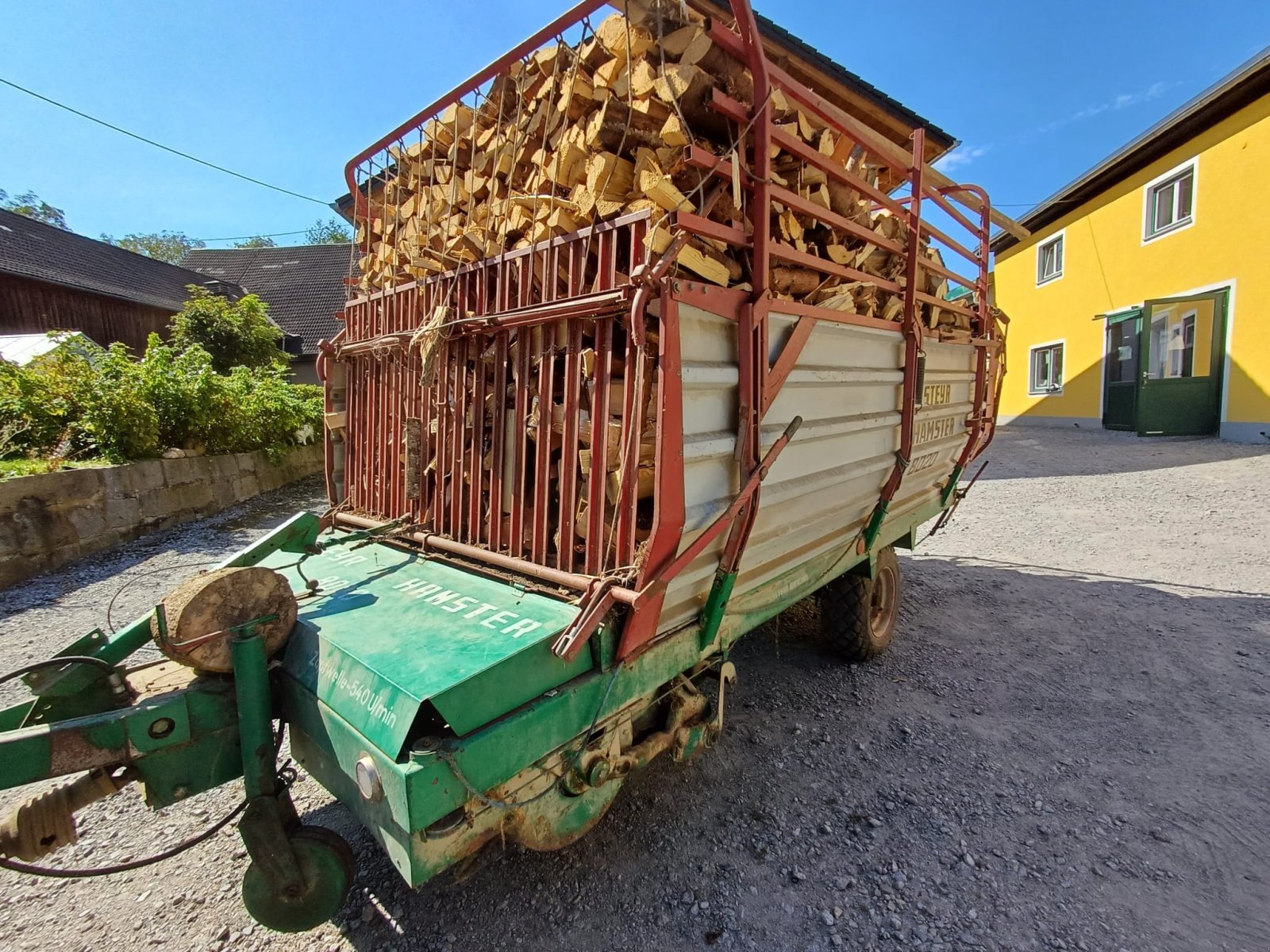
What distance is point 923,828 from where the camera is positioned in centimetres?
259

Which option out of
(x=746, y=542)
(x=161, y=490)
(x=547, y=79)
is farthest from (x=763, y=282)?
(x=161, y=490)

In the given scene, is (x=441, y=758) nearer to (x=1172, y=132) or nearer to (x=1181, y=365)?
(x=1181, y=365)

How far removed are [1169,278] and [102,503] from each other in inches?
729

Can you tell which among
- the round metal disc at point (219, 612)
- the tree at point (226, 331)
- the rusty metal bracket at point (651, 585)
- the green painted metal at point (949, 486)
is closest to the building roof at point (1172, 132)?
the green painted metal at point (949, 486)

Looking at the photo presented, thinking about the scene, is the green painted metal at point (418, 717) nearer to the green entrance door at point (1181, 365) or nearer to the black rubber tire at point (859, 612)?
the black rubber tire at point (859, 612)

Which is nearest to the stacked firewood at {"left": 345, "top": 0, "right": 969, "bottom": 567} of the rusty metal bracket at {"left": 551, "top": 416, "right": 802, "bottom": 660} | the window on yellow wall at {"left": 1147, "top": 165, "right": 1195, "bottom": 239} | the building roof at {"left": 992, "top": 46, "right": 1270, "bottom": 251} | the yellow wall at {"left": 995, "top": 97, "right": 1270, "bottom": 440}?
the rusty metal bracket at {"left": 551, "top": 416, "right": 802, "bottom": 660}

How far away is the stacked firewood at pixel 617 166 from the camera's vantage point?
205 centimetres

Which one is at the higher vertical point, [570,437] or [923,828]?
[570,437]

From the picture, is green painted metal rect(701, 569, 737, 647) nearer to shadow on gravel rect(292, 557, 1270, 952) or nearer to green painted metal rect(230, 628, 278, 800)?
shadow on gravel rect(292, 557, 1270, 952)

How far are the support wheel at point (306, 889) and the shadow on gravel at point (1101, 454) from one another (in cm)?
1151

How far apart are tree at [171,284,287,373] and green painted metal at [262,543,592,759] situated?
1259 centimetres

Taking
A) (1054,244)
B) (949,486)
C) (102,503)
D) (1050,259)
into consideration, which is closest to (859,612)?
(949,486)

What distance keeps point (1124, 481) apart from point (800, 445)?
9.85m

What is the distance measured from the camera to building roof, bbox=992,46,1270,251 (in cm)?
1047
